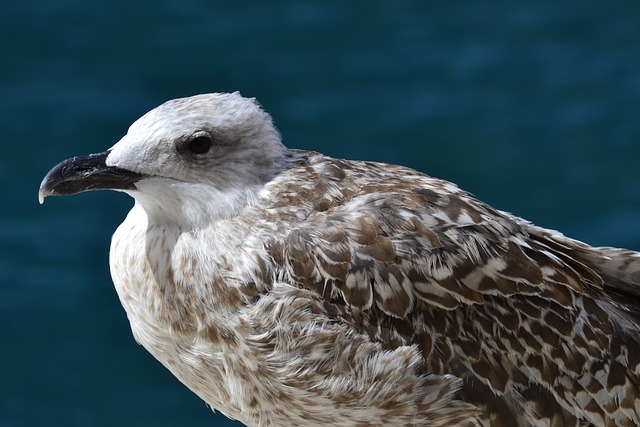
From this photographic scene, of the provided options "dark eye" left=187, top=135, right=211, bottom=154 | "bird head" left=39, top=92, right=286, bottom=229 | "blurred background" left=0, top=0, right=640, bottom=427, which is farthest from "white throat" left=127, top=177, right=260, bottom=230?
"blurred background" left=0, top=0, right=640, bottom=427

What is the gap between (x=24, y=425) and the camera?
8094mm

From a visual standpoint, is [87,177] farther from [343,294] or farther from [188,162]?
[343,294]

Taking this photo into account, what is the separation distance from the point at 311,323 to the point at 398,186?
2.05 feet

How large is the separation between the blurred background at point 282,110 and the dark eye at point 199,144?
3.93 m

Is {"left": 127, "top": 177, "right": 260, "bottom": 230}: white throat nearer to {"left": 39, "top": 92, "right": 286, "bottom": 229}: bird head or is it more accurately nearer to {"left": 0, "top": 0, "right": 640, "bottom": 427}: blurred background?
{"left": 39, "top": 92, "right": 286, "bottom": 229}: bird head

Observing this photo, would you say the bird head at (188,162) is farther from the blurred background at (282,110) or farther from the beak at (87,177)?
the blurred background at (282,110)

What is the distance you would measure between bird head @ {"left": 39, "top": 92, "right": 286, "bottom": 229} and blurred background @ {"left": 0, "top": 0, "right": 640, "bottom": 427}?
376 centimetres

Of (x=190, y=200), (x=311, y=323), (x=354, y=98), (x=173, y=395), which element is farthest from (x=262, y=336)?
(x=354, y=98)

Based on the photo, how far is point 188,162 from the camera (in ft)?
14.6

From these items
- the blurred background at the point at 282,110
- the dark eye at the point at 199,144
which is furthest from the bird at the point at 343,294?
the blurred background at the point at 282,110

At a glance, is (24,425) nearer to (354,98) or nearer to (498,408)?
(354,98)

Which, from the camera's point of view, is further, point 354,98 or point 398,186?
point 354,98

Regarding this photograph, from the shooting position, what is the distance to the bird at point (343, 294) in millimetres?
4496

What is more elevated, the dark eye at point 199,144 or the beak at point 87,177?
the dark eye at point 199,144
